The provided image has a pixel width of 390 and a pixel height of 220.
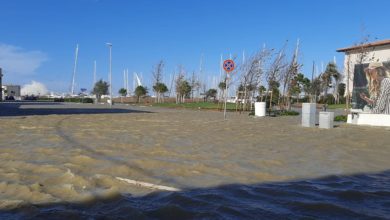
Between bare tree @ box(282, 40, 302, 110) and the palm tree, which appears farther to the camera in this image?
the palm tree

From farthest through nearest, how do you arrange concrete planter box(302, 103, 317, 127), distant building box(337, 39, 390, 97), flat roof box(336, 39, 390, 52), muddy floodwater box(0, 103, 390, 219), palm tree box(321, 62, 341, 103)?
1. palm tree box(321, 62, 341, 103)
2. flat roof box(336, 39, 390, 52)
3. distant building box(337, 39, 390, 97)
4. concrete planter box(302, 103, 317, 127)
5. muddy floodwater box(0, 103, 390, 219)

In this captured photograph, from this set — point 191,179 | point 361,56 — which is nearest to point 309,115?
point 191,179

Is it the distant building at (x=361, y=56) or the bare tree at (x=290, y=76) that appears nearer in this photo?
the distant building at (x=361, y=56)

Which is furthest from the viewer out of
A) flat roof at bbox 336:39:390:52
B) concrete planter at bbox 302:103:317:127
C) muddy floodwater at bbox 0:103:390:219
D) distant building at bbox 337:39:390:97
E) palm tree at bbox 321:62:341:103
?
palm tree at bbox 321:62:341:103

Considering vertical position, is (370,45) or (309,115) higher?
(370,45)

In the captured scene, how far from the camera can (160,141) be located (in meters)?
10.6

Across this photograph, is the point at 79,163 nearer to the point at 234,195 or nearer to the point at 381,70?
the point at 234,195

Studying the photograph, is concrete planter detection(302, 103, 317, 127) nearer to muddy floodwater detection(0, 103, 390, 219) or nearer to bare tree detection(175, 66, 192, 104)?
muddy floodwater detection(0, 103, 390, 219)

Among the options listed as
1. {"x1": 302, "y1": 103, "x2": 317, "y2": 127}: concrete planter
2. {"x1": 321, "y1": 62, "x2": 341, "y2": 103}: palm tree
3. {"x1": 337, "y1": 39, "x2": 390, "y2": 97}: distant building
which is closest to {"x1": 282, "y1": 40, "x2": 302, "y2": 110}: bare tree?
{"x1": 337, "y1": 39, "x2": 390, "y2": 97}: distant building

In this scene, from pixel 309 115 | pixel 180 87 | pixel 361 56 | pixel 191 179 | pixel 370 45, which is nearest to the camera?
pixel 191 179

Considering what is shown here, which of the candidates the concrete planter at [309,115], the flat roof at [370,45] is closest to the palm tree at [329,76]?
the flat roof at [370,45]

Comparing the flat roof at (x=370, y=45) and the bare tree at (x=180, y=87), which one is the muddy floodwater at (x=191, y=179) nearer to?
the flat roof at (x=370, y=45)

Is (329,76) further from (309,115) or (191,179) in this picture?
(191,179)

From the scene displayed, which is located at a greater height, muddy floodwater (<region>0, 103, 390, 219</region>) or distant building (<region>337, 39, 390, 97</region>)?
distant building (<region>337, 39, 390, 97</region>)
